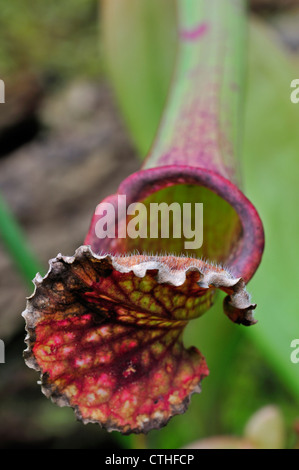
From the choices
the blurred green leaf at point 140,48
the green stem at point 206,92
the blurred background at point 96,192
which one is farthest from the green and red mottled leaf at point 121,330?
the blurred green leaf at point 140,48

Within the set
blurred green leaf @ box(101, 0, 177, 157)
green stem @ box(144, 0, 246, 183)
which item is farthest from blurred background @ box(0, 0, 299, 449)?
green stem @ box(144, 0, 246, 183)

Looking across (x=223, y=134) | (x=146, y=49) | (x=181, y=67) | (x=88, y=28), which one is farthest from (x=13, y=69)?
(x=223, y=134)

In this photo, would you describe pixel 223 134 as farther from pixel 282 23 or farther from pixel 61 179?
pixel 282 23

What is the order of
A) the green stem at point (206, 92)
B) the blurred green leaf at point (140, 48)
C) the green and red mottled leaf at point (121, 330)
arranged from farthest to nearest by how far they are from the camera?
the blurred green leaf at point (140, 48) < the green stem at point (206, 92) < the green and red mottled leaf at point (121, 330)

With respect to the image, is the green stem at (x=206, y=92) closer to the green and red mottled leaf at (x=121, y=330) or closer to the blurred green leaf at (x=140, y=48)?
the green and red mottled leaf at (x=121, y=330)

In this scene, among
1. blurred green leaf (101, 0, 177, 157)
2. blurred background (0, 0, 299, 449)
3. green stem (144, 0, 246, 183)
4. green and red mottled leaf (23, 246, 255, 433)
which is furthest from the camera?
blurred green leaf (101, 0, 177, 157)

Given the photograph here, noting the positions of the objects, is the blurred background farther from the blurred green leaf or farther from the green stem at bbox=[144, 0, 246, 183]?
the green stem at bbox=[144, 0, 246, 183]

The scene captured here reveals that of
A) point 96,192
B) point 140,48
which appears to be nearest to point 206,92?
point 140,48

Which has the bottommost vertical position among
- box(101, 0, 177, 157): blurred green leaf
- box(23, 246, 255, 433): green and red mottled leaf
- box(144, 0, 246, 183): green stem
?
box(23, 246, 255, 433): green and red mottled leaf
